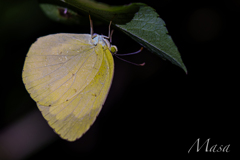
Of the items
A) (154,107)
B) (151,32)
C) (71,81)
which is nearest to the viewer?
(151,32)

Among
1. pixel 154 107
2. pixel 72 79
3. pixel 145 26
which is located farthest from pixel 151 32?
pixel 154 107

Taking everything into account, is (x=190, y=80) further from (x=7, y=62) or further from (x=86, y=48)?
(x=7, y=62)

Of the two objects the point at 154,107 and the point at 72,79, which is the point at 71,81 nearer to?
the point at 72,79

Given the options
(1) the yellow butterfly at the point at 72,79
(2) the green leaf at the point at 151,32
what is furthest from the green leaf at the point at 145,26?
(1) the yellow butterfly at the point at 72,79

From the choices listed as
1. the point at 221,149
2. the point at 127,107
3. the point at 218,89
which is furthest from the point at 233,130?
the point at 127,107

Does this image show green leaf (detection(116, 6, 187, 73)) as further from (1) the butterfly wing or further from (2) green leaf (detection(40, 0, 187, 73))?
(1) the butterfly wing

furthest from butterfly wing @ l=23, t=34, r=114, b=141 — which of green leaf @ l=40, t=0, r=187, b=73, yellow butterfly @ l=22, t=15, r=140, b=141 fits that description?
green leaf @ l=40, t=0, r=187, b=73
